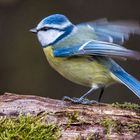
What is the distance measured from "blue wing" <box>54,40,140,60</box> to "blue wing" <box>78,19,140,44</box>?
0.25 m

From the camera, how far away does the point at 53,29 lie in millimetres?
3861

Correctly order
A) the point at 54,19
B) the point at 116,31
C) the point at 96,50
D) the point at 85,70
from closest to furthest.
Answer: the point at 96,50 < the point at 85,70 < the point at 54,19 < the point at 116,31

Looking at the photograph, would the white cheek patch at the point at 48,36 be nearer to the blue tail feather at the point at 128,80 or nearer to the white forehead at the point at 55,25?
the white forehead at the point at 55,25

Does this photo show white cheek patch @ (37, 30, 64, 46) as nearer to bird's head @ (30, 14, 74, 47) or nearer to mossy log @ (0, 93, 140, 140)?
bird's head @ (30, 14, 74, 47)

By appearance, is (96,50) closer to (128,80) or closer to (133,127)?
(128,80)

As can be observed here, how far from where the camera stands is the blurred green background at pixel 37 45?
21.0 ft

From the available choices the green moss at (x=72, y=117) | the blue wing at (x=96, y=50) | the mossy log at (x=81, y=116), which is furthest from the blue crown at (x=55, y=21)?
the green moss at (x=72, y=117)

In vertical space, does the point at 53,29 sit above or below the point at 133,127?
above

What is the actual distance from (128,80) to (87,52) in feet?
1.11

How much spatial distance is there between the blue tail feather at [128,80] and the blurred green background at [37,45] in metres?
2.65

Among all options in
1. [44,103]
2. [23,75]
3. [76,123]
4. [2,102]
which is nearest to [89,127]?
[76,123]

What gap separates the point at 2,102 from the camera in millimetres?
3252

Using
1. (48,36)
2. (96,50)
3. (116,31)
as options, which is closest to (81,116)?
(96,50)

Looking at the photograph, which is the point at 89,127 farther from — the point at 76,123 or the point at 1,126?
the point at 1,126
